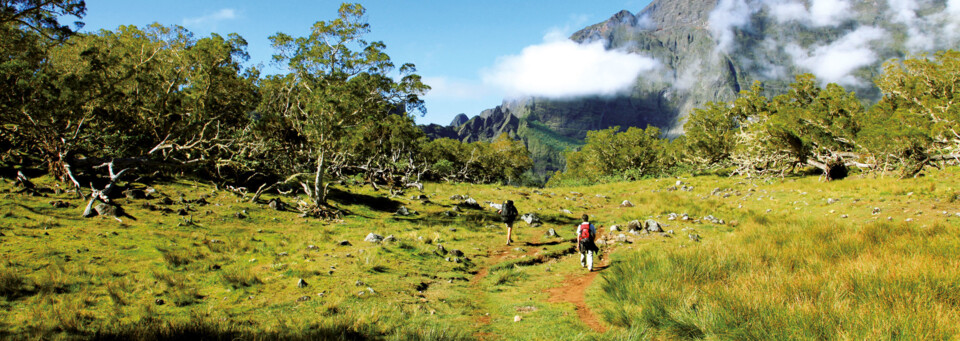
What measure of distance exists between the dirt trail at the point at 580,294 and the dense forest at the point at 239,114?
12381 millimetres

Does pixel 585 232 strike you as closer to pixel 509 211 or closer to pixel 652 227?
pixel 509 211

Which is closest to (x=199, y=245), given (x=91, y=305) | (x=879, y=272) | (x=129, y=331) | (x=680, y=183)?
(x=91, y=305)

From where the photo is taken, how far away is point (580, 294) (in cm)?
918

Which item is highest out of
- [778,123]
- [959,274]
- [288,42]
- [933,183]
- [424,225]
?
[288,42]

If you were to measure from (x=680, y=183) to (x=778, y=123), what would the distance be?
8.99 metres

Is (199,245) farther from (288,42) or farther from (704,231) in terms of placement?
(704,231)

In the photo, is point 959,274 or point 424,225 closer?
point 959,274

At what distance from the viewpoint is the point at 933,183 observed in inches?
714

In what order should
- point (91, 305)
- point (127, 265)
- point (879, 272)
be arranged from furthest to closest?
point (127, 265) < point (879, 272) < point (91, 305)

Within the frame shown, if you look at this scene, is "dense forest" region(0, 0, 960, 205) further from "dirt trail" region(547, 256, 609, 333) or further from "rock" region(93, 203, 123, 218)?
"dirt trail" region(547, 256, 609, 333)

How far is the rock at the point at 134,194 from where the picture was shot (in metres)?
15.0

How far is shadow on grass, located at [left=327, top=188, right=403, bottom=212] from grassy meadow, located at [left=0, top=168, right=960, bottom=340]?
5.41 metres

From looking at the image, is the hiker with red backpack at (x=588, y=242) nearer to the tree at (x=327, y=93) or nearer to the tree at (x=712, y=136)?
the tree at (x=327, y=93)

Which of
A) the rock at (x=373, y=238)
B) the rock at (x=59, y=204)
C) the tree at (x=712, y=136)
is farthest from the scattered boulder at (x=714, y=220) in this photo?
the tree at (x=712, y=136)
